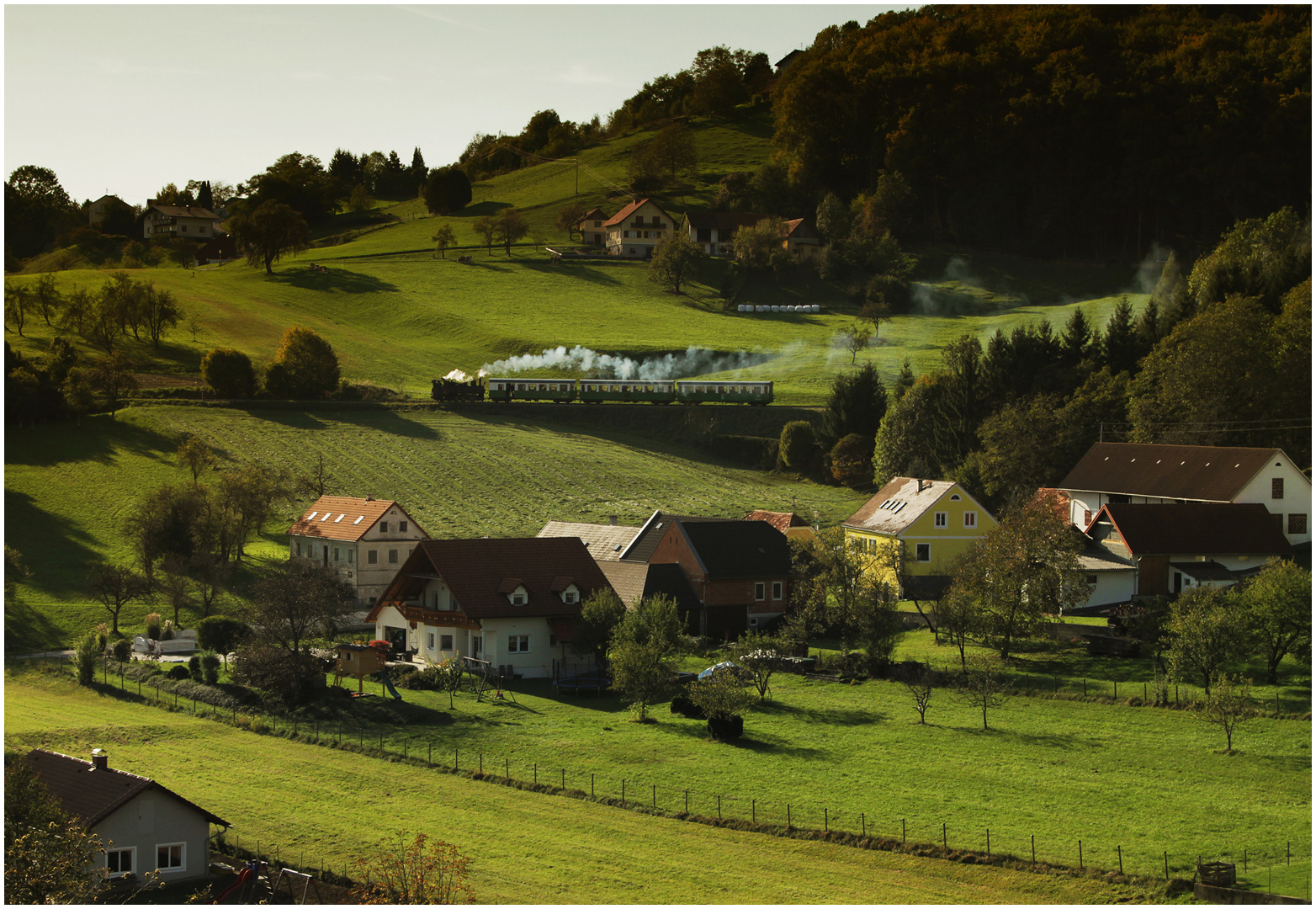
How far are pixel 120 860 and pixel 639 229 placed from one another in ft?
397

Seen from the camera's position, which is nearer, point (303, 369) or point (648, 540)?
A: point (648, 540)

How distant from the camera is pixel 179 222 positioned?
163375mm

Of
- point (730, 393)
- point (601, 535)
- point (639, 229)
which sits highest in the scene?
point (639, 229)

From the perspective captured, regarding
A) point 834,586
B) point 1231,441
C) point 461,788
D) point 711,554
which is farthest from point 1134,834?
point 1231,441

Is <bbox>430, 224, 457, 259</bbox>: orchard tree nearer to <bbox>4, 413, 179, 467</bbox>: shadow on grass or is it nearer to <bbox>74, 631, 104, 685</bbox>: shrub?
<bbox>4, 413, 179, 467</bbox>: shadow on grass

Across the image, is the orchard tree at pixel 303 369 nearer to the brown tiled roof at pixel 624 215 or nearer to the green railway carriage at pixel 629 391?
the green railway carriage at pixel 629 391

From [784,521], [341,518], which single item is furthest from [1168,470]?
[341,518]

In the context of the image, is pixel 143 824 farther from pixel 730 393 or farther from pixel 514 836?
pixel 730 393

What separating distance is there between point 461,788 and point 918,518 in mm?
31317

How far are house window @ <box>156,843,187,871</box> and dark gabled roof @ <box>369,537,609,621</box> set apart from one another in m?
18.8

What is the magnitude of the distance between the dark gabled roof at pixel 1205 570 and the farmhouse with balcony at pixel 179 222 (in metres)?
143

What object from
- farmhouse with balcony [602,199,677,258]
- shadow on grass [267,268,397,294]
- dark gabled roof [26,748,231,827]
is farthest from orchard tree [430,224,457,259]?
dark gabled roof [26,748,231,827]

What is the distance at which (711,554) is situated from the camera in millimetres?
50094

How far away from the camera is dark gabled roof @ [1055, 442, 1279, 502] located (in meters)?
52.0
